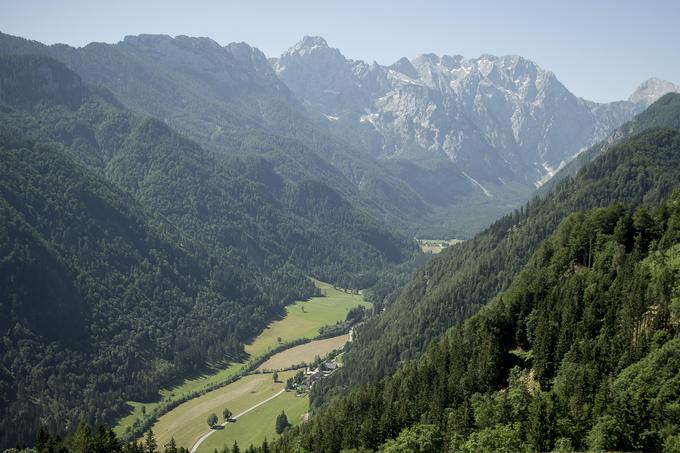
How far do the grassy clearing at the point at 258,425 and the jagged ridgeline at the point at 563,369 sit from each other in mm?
37434

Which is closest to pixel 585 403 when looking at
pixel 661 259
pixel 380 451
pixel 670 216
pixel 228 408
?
pixel 380 451

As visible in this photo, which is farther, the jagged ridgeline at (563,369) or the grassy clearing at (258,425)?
the grassy clearing at (258,425)

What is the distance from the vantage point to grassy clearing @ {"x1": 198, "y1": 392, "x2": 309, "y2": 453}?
556ft

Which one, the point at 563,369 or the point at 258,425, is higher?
the point at 563,369

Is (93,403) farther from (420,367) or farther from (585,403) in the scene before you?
(585,403)

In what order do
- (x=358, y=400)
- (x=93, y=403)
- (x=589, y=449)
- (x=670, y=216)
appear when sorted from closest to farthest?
(x=589, y=449) → (x=358, y=400) → (x=670, y=216) → (x=93, y=403)

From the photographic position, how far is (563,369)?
9962 cm

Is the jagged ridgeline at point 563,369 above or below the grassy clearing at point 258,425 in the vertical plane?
above

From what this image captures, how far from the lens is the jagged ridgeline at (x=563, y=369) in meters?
82.2

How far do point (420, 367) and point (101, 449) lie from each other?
6041cm

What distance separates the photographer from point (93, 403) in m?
192

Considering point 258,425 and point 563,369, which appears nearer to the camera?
point 563,369

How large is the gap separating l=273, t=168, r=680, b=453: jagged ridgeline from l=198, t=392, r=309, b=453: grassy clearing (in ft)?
123

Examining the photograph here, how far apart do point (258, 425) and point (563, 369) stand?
10504 cm
